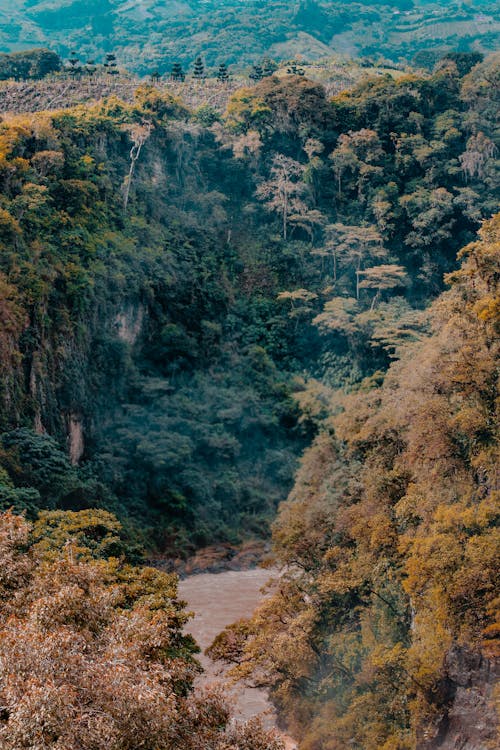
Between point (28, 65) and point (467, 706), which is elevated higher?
point (28, 65)

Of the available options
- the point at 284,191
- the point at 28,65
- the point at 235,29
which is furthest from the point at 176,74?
the point at 235,29

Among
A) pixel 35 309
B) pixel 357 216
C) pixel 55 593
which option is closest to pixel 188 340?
pixel 35 309

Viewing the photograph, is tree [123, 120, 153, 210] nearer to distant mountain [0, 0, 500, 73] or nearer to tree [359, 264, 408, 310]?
tree [359, 264, 408, 310]

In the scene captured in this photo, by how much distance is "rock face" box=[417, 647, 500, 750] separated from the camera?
1585 cm

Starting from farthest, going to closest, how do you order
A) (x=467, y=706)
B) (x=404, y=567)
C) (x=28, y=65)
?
(x=28, y=65) → (x=404, y=567) → (x=467, y=706)

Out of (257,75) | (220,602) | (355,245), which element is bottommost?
(220,602)

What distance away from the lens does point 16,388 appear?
83.6 feet

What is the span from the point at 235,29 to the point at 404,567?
77394mm

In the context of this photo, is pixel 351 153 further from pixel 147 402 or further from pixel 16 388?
pixel 16 388

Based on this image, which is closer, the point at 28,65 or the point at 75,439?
the point at 75,439

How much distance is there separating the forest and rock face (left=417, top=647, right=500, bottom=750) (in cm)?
7

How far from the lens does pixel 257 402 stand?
35.6 m

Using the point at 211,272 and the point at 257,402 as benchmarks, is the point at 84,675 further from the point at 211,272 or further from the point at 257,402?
the point at 211,272

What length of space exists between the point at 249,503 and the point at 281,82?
2311cm
